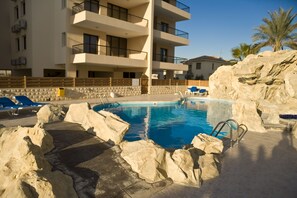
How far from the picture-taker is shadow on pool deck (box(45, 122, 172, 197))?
420 centimetres

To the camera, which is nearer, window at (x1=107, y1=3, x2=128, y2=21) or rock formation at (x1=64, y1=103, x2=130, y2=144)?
rock formation at (x1=64, y1=103, x2=130, y2=144)

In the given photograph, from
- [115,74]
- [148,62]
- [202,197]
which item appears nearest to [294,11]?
[148,62]

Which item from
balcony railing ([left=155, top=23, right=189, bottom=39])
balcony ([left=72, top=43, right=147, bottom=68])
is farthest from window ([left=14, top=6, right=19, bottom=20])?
balcony railing ([left=155, top=23, right=189, bottom=39])

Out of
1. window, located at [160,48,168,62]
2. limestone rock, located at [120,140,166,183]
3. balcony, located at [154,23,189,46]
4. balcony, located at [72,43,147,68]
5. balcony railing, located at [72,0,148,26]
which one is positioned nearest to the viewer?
limestone rock, located at [120,140,166,183]

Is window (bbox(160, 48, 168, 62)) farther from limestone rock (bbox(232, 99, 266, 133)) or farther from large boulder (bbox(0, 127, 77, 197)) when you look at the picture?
large boulder (bbox(0, 127, 77, 197))

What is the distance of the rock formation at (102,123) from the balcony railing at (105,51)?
1257 cm

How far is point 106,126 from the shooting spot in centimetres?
698

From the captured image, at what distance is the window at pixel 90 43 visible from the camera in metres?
21.0

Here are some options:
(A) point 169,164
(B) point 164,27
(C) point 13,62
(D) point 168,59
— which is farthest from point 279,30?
(C) point 13,62

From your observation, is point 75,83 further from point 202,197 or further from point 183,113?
point 202,197

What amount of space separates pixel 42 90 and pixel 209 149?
14.3m

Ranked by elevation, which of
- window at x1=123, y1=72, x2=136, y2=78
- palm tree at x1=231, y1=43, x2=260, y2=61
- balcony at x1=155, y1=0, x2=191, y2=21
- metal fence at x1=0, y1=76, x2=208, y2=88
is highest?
balcony at x1=155, y1=0, x2=191, y2=21

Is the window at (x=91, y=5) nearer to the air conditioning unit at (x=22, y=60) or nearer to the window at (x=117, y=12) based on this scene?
the window at (x=117, y=12)

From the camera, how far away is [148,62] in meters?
24.2
